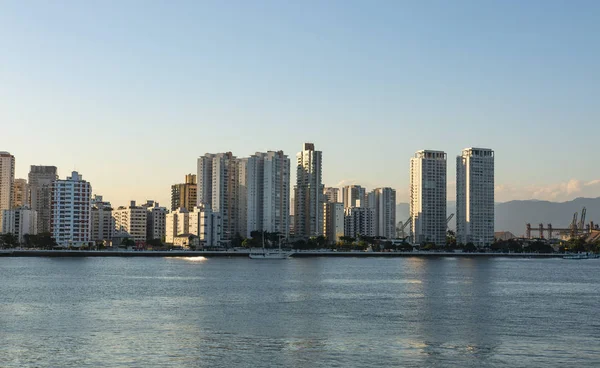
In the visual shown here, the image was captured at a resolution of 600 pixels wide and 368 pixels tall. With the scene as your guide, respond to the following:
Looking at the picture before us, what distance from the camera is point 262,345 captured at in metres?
45.5

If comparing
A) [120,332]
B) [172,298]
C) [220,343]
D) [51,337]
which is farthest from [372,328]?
[172,298]

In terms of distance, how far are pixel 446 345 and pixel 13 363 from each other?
76.9ft

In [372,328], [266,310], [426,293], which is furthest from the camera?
[426,293]

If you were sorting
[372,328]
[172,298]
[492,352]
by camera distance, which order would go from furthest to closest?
[172,298] → [372,328] → [492,352]

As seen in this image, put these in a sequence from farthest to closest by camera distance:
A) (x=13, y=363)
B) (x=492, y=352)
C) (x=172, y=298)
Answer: (x=172, y=298), (x=492, y=352), (x=13, y=363)

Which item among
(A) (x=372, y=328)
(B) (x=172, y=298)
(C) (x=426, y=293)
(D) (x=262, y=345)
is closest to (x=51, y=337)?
(D) (x=262, y=345)

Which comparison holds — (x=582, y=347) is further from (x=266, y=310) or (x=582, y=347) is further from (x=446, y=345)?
(x=266, y=310)

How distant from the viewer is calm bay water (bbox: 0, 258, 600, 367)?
4175 cm

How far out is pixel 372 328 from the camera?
53062 mm

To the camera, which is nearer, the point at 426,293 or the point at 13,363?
the point at 13,363

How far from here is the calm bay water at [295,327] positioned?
4175 cm

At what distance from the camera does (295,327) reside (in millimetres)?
53312

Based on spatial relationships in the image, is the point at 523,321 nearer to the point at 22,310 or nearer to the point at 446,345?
the point at 446,345

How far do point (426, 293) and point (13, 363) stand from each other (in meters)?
53.3
